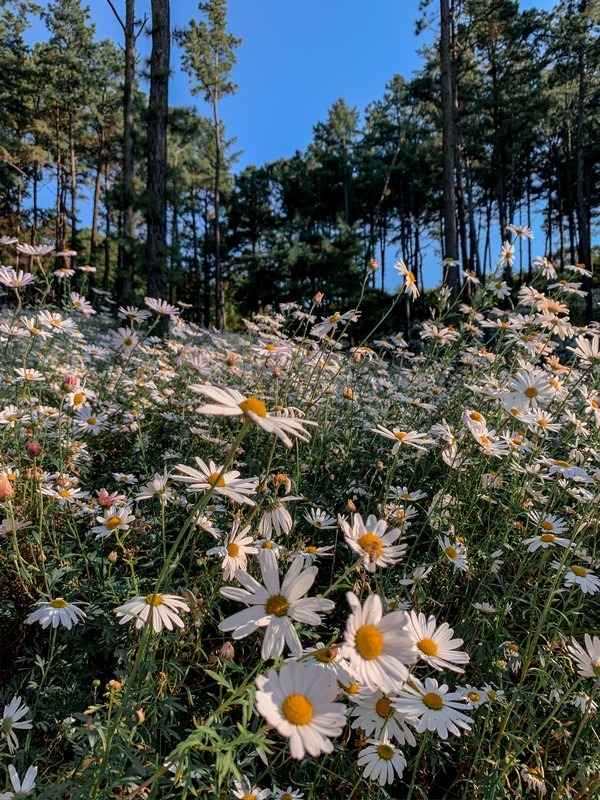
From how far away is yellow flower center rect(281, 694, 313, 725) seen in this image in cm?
69

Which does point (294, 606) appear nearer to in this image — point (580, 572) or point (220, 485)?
point (220, 485)

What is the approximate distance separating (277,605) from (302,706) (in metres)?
0.20

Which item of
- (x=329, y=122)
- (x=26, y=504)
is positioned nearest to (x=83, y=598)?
(x=26, y=504)

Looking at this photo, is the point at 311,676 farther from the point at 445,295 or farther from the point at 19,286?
the point at 445,295

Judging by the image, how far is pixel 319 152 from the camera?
1018 inches

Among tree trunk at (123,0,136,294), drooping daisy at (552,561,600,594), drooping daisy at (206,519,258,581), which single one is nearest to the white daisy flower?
drooping daisy at (206,519,258,581)

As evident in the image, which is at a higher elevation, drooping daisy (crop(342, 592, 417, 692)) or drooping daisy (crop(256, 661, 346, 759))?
drooping daisy (crop(342, 592, 417, 692))

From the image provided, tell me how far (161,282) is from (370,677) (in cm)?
821

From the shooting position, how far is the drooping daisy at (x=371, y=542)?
897 millimetres

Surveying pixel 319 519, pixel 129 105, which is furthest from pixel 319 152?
pixel 319 519

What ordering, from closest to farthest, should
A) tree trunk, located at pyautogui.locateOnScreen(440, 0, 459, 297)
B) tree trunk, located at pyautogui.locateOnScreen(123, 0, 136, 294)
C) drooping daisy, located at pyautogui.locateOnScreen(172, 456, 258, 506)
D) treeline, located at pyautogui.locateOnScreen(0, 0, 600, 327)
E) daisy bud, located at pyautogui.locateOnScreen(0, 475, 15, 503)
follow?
drooping daisy, located at pyautogui.locateOnScreen(172, 456, 258, 506), daisy bud, located at pyautogui.locateOnScreen(0, 475, 15, 503), tree trunk, located at pyautogui.locateOnScreen(440, 0, 459, 297), tree trunk, located at pyautogui.locateOnScreen(123, 0, 136, 294), treeline, located at pyautogui.locateOnScreen(0, 0, 600, 327)

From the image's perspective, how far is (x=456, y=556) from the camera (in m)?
1.67

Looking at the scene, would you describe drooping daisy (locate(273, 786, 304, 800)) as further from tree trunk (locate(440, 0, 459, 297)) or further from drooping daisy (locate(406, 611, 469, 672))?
tree trunk (locate(440, 0, 459, 297))

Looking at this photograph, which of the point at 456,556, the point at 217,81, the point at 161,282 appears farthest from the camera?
the point at 217,81
